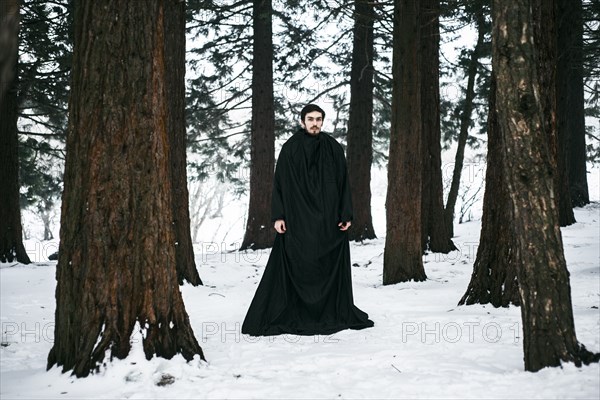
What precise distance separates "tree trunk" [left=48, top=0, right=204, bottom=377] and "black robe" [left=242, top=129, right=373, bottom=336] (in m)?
1.98

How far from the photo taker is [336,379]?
13.1ft

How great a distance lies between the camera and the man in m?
5.84

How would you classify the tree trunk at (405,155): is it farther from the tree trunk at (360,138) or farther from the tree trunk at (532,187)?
the tree trunk at (360,138)

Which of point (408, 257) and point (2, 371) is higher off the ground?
point (408, 257)

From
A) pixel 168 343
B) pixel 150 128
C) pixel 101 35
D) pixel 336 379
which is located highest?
pixel 101 35

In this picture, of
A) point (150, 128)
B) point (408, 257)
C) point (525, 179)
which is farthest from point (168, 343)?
point (408, 257)

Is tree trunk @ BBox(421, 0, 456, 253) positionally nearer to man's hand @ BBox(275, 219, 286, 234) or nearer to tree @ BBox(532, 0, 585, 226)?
tree @ BBox(532, 0, 585, 226)

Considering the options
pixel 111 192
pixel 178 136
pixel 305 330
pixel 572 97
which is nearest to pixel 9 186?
pixel 178 136

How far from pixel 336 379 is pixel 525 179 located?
72.3 inches

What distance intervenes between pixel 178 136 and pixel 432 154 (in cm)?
527

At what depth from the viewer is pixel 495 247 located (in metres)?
5.93

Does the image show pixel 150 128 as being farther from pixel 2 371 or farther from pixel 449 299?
pixel 449 299

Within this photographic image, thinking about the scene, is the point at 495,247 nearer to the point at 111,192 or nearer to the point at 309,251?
the point at 309,251

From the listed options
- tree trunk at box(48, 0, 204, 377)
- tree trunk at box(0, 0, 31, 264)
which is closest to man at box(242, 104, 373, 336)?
tree trunk at box(48, 0, 204, 377)
